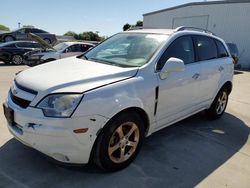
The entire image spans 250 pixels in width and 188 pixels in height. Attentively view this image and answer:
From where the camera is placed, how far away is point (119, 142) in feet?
10.2

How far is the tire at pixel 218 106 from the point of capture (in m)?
5.16

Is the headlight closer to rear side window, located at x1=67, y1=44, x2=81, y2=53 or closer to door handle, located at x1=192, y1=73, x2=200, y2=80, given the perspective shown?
door handle, located at x1=192, y1=73, x2=200, y2=80

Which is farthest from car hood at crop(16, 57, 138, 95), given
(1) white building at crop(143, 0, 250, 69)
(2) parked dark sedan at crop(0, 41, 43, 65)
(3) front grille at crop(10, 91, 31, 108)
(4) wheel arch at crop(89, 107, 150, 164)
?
(1) white building at crop(143, 0, 250, 69)

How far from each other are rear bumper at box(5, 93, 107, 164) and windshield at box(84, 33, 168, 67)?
112cm

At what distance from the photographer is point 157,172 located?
324cm

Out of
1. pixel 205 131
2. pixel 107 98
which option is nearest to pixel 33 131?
pixel 107 98

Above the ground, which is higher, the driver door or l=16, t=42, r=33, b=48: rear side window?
the driver door

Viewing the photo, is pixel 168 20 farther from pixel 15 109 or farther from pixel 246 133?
pixel 15 109

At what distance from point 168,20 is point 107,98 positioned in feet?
71.6

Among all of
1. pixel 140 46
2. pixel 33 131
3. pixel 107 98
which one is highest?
pixel 140 46

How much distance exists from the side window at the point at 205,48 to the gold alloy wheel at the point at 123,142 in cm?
193

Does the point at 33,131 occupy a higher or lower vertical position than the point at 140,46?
lower

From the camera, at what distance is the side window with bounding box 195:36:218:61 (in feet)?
14.5

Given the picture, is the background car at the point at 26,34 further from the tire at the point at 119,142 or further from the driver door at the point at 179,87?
the tire at the point at 119,142
